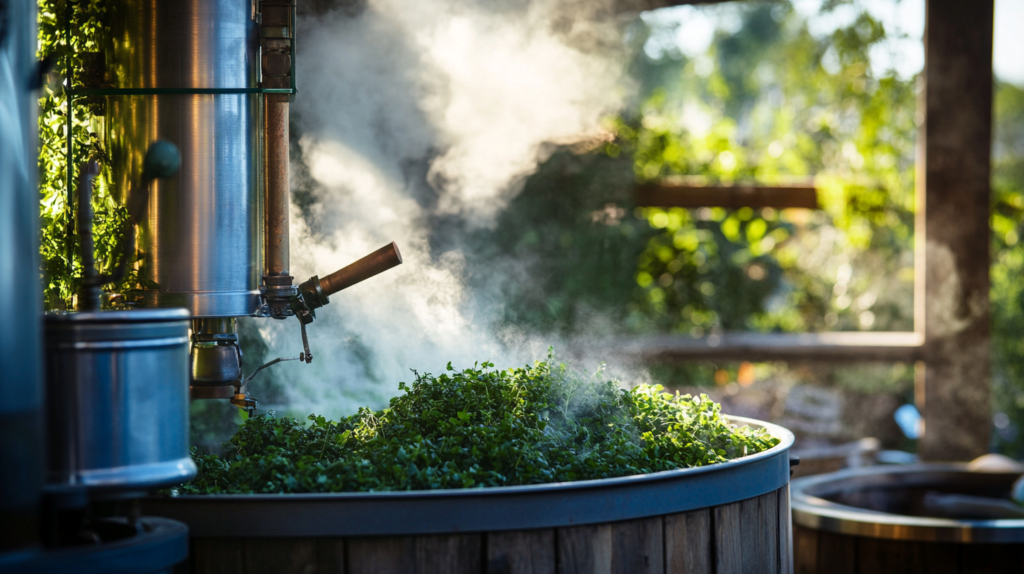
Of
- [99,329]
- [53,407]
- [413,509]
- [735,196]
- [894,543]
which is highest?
[735,196]

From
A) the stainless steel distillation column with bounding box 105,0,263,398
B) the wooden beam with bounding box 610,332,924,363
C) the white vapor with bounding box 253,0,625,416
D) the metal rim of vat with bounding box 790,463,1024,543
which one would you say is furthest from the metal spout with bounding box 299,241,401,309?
the wooden beam with bounding box 610,332,924,363

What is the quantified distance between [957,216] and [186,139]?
3.52m

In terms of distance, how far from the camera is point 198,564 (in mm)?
1405

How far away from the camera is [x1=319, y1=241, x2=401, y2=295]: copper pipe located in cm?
177

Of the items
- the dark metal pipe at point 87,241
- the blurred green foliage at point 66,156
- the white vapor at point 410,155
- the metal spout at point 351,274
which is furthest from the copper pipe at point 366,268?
the white vapor at point 410,155

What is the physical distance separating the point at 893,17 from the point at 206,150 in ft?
16.9

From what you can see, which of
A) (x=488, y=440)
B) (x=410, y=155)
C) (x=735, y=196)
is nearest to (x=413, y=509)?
(x=488, y=440)

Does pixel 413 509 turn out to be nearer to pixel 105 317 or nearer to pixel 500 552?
pixel 500 552

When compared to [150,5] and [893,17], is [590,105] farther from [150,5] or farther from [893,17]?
[150,5]

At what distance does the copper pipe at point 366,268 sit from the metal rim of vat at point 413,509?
54 cm

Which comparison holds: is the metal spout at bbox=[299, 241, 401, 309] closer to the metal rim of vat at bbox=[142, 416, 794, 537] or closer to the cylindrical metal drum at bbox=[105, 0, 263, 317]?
the cylindrical metal drum at bbox=[105, 0, 263, 317]

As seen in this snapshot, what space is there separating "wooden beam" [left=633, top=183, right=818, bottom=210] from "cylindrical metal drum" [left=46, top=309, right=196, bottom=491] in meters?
4.08

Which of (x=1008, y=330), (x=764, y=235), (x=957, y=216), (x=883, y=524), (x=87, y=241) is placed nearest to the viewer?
(x=87, y=241)

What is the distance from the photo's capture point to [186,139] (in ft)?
5.46
